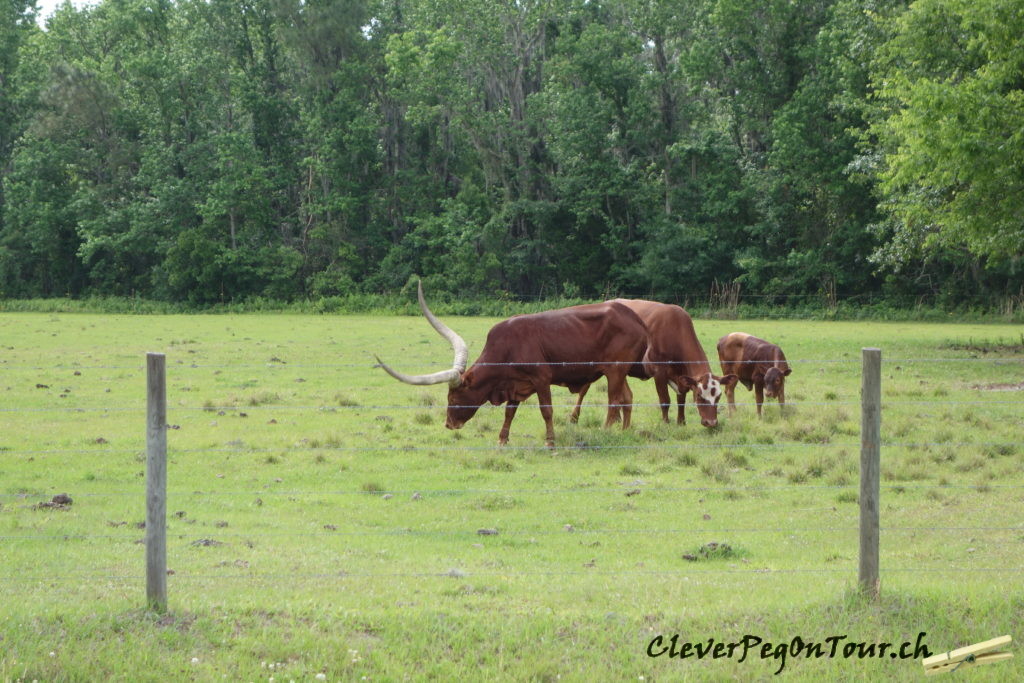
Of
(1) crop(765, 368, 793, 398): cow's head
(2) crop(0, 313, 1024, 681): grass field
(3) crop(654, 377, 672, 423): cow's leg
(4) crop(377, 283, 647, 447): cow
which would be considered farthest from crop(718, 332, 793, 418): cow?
(4) crop(377, 283, 647, 447): cow

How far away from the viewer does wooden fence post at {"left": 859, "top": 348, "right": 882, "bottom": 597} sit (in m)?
6.23

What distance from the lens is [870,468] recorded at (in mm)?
6344

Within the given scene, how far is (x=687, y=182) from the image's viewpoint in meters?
49.1

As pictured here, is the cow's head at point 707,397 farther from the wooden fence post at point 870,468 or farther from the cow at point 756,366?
the wooden fence post at point 870,468

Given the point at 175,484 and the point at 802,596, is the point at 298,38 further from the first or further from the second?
the point at 802,596

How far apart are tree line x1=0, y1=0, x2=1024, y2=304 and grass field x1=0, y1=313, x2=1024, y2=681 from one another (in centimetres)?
2771

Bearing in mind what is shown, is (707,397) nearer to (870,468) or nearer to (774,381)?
(774,381)

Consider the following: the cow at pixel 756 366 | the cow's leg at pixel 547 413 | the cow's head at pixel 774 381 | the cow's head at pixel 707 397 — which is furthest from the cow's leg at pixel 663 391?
the cow's leg at pixel 547 413

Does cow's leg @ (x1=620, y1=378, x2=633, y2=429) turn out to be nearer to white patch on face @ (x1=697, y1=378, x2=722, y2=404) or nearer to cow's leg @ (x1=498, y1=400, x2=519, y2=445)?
white patch on face @ (x1=697, y1=378, x2=722, y2=404)

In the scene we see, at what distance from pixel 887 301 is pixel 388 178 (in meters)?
26.1

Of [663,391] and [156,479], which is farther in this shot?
[663,391]

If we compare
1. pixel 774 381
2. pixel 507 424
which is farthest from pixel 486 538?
pixel 774 381

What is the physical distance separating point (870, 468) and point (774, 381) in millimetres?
10098

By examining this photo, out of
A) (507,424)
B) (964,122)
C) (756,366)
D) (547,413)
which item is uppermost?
(964,122)
